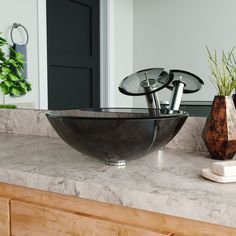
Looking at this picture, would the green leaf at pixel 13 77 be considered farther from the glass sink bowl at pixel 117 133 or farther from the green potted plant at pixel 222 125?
the green potted plant at pixel 222 125

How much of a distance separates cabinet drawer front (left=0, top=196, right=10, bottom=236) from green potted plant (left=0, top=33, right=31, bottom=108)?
0.85 m

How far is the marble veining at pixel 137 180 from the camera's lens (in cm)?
78

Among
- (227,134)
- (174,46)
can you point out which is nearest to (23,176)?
(227,134)

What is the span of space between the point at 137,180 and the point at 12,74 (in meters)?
1.10

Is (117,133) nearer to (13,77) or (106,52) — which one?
(106,52)

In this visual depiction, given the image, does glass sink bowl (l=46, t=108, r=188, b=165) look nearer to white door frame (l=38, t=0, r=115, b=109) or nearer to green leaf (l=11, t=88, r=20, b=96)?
white door frame (l=38, t=0, r=115, b=109)

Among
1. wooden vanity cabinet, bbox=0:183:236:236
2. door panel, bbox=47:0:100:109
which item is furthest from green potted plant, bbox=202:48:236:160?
door panel, bbox=47:0:100:109

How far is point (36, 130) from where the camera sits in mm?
1735

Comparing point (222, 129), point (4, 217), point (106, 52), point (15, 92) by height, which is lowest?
point (4, 217)

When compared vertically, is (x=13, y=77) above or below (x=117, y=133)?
above

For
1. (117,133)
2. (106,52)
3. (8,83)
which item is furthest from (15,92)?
(117,133)

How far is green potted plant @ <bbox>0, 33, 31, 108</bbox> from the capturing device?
5.83ft

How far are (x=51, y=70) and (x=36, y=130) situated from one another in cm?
28

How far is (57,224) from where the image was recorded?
3.09ft
